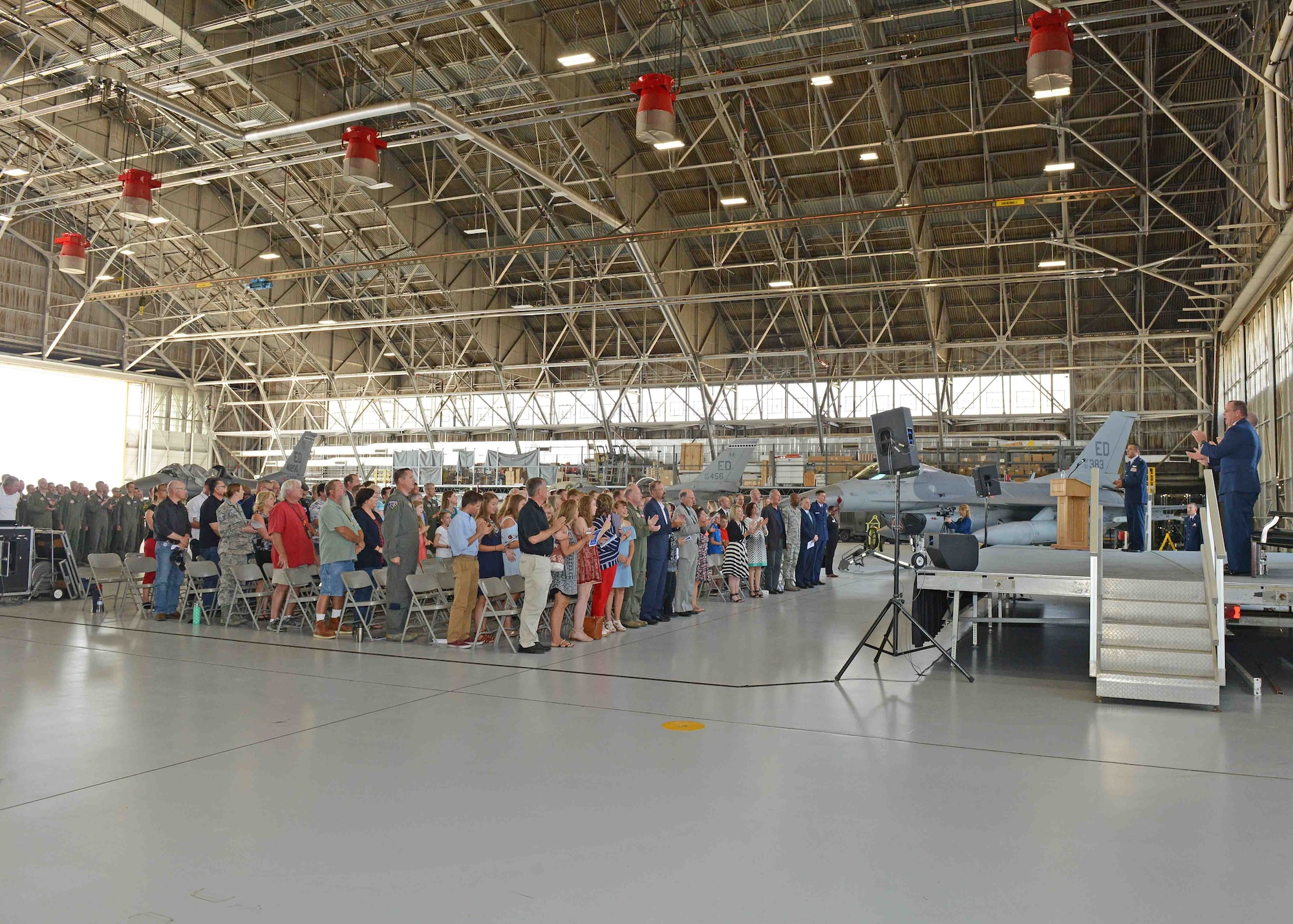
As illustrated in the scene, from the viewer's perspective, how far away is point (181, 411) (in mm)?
34719

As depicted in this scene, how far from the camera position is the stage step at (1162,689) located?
6.02 m

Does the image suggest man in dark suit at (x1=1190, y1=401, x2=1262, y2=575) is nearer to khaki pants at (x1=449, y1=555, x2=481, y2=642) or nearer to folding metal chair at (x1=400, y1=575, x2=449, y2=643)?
khaki pants at (x1=449, y1=555, x2=481, y2=642)

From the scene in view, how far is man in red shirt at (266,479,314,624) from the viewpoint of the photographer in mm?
9070

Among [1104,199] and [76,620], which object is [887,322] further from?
[76,620]

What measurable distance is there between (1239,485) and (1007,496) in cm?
1088

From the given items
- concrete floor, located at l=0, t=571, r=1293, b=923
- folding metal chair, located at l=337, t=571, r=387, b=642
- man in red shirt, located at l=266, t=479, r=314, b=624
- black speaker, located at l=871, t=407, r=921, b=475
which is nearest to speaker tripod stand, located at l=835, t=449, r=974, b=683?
black speaker, located at l=871, t=407, r=921, b=475

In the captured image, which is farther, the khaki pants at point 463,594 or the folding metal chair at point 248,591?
the folding metal chair at point 248,591

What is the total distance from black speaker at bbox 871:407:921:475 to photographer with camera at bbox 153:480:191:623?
7.51 metres

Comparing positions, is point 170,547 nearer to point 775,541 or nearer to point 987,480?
point 775,541

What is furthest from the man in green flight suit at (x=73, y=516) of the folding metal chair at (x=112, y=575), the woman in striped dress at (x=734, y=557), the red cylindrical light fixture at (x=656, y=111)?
the red cylindrical light fixture at (x=656, y=111)

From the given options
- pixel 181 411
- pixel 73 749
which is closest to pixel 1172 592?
pixel 73 749

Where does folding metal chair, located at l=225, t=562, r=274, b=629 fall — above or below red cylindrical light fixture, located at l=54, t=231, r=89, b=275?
below

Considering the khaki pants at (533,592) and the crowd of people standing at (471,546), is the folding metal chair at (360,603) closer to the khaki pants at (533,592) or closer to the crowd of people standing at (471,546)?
the crowd of people standing at (471,546)

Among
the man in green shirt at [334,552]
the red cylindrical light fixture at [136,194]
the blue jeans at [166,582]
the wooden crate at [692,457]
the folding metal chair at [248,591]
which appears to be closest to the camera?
the man in green shirt at [334,552]
